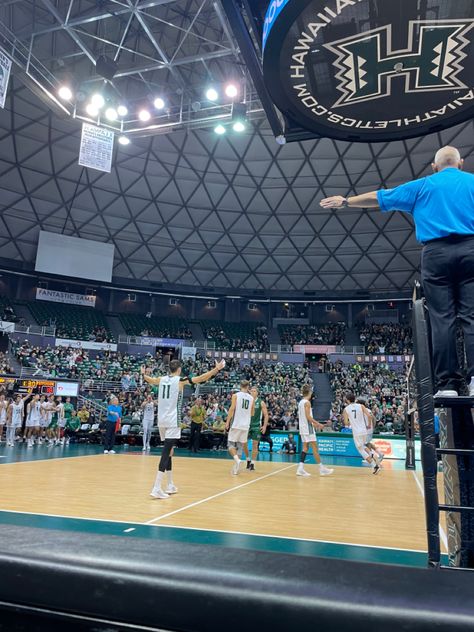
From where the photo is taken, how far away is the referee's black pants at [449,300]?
9.30ft

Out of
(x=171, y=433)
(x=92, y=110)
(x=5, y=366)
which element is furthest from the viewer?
(x=5, y=366)

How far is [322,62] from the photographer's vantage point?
6121mm

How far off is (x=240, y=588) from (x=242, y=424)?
10.7 m

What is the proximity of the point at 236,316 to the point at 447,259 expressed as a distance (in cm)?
4157

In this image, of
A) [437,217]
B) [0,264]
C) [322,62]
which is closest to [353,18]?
[322,62]

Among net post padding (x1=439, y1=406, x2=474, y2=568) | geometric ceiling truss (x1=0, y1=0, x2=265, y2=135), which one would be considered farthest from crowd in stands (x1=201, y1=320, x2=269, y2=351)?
net post padding (x1=439, y1=406, x2=474, y2=568)

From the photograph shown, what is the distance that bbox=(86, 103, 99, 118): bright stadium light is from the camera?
22.4 meters

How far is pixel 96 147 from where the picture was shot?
2155cm

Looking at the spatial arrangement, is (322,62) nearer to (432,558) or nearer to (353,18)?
(353,18)

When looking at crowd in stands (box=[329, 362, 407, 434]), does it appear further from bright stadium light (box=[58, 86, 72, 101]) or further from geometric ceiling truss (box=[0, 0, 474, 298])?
bright stadium light (box=[58, 86, 72, 101])

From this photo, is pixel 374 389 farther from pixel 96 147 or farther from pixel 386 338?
pixel 96 147

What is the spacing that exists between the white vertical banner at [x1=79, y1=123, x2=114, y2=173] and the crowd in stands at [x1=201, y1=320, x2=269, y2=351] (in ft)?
70.1

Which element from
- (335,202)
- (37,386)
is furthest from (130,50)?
(335,202)

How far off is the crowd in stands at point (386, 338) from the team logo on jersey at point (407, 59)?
111ft
